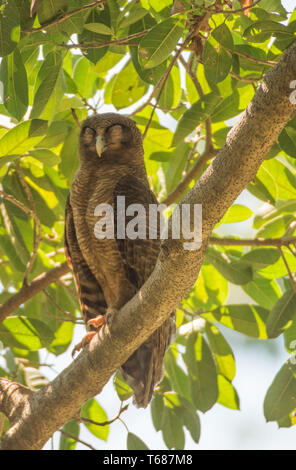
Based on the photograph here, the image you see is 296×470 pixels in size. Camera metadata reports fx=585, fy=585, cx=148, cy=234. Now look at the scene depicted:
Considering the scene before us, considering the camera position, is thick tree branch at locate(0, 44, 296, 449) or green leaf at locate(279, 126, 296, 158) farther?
green leaf at locate(279, 126, 296, 158)

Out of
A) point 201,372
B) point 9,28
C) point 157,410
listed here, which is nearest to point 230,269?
point 201,372

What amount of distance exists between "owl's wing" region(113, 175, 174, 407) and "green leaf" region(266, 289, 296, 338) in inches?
22.6

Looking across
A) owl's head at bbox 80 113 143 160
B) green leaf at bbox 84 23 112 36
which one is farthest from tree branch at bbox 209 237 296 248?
green leaf at bbox 84 23 112 36

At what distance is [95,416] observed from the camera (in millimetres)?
4125

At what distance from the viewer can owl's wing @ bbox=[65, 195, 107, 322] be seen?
12.6 ft

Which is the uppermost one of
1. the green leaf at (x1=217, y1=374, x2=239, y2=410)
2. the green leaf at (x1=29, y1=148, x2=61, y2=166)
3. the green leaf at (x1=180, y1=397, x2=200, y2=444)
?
the green leaf at (x1=29, y1=148, x2=61, y2=166)

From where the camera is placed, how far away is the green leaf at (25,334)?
11.3 feet

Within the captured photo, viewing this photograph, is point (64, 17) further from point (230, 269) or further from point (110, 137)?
point (230, 269)

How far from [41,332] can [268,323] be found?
1.32 m

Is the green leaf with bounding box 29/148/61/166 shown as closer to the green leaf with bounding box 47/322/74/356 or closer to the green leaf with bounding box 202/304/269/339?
the green leaf with bounding box 47/322/74/356

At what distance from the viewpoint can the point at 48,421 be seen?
2.81 metres

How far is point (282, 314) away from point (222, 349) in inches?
23.3
